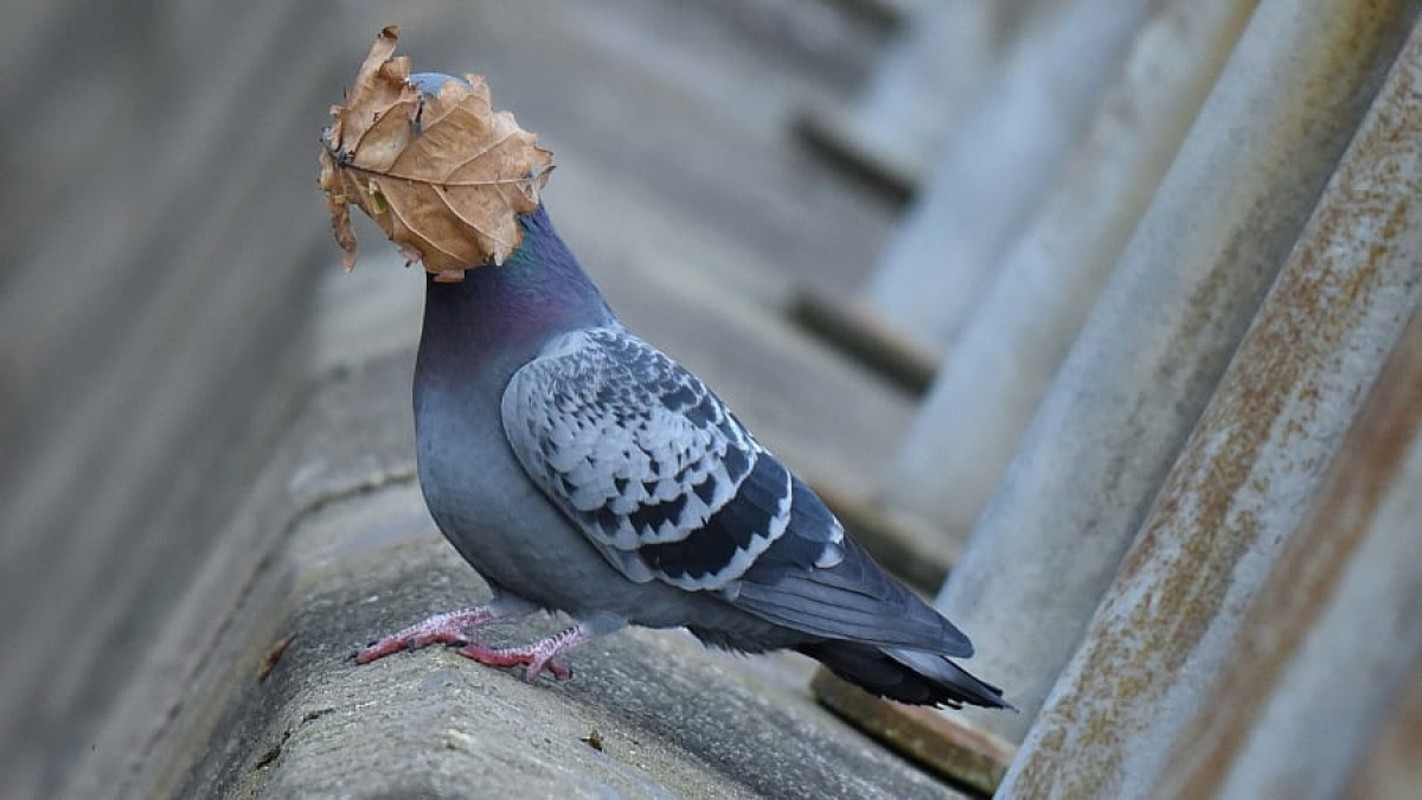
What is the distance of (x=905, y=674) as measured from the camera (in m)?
4.47

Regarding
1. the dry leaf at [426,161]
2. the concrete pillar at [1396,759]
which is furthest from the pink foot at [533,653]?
the concrete pillar at [1396,759]

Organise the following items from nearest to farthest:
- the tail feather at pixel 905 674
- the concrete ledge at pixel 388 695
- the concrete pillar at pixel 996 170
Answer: the concrete ledge at pixel 388 695, the tail feather at pixel 905 674, the concrete pillar at pixel 996 170

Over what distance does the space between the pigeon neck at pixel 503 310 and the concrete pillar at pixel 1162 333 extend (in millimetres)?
1313

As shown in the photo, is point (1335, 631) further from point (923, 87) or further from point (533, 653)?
point (923, 87)

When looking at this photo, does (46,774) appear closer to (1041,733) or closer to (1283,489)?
(1041,733)

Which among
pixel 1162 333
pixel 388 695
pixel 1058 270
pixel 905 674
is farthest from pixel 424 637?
pixel 1058 270

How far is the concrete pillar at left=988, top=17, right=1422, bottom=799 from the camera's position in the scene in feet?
11.8

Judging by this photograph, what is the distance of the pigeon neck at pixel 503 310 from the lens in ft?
13.5

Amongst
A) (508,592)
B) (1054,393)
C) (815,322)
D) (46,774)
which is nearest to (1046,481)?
(1054,393)

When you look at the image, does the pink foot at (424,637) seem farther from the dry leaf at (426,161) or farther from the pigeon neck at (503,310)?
the dry leaf at (426,161)

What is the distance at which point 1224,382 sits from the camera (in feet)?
12.9

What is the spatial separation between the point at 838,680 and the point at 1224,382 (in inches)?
60.8

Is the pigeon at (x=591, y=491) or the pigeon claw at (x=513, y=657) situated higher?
the pigeon at (x=591, y=491)

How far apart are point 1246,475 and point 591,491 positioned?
1.18 metres
